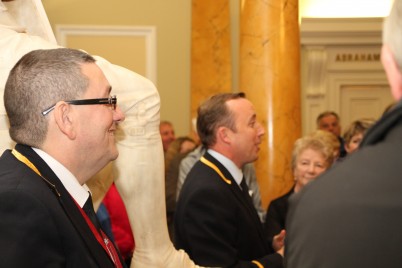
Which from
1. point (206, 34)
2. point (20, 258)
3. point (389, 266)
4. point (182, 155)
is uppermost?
point (206, 34)

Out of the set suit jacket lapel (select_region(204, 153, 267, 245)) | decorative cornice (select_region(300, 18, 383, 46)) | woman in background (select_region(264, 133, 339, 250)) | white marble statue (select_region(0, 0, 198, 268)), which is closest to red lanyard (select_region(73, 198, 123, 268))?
white marble statue (select_region(0, 0, 198, 268))

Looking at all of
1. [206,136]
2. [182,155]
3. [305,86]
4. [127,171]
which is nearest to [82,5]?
[305,86]

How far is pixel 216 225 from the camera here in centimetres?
357

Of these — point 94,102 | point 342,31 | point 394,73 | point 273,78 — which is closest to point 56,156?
point 94,102

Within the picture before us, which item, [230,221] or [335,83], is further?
[335,83]

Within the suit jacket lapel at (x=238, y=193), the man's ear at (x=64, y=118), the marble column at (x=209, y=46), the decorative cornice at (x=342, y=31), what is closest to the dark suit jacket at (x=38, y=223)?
the man's ear at (x=64, y=118)

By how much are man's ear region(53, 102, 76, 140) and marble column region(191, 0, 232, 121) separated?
25.6ft

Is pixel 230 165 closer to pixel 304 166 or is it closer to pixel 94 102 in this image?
pixel 304 166

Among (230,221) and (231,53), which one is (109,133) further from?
(231,53)

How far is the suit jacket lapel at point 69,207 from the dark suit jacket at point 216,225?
1435 millimetres

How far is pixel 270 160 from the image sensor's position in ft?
20.5

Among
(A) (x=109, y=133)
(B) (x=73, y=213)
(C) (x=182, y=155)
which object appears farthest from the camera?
(C) (x=182, y=155)

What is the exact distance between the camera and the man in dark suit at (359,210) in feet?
4.29

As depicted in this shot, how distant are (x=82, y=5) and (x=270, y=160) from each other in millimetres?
4905
